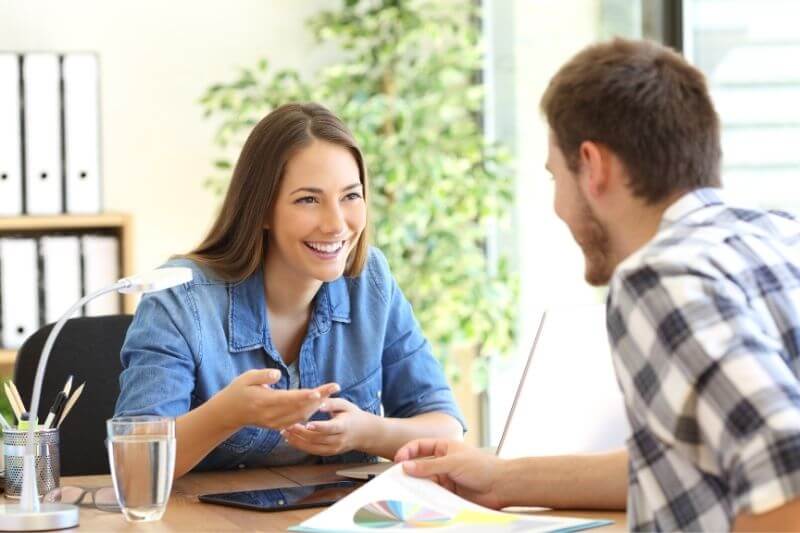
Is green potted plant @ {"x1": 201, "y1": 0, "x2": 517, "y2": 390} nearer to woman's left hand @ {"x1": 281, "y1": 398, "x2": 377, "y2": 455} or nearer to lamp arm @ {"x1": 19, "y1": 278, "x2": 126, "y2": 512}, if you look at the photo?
woman's left hand @ {"x1": 281, "y1": 398, "x2": 377, "y2": 455}

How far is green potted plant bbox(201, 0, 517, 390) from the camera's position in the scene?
3842 mm

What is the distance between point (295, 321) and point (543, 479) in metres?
0.69

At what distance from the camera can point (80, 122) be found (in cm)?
347

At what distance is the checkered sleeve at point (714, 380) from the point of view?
3.17 feet

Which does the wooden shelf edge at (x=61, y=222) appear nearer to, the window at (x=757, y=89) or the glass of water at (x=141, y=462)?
the window at (x=757, y=89)

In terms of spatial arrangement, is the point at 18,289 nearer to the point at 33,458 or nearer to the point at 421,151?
the point at 421,151

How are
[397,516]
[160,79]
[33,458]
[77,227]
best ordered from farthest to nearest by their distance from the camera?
1. [160,79]
2. [77,227]
3. [33,458]
4. [397,516]

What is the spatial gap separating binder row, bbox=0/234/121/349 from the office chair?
47.7 inches

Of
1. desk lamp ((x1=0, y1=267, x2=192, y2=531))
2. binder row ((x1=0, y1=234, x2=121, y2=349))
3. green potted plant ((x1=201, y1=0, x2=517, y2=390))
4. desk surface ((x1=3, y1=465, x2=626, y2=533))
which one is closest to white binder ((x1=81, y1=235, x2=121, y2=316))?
binder row ((x1=0, y1=234, x2=121, y2=349))

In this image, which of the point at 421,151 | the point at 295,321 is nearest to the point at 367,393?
the point at 295,321

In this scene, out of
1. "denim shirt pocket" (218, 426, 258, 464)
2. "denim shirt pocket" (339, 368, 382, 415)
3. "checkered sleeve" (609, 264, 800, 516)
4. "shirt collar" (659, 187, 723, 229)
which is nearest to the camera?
"checkered sleeve" (609, 264, 800, 516)

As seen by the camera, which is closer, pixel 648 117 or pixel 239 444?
pixel 648 117

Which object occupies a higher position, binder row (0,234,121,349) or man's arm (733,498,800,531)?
binder row (0,234,121,349)

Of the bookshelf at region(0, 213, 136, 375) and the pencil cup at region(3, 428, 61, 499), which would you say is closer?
the pencil cup at region(3, 428, 61, 499)
